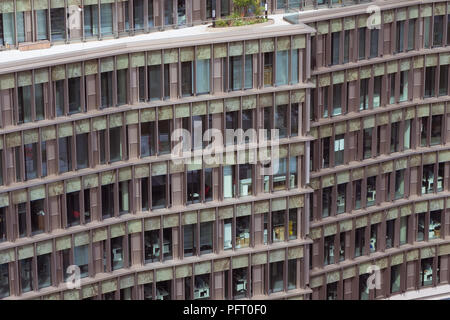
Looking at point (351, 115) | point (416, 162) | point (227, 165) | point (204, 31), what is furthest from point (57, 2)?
point (416, 162)

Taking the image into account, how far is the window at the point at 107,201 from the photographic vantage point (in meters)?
113

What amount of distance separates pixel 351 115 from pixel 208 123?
51.9 ft

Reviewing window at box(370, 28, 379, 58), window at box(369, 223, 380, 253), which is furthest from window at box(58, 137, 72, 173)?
window at box(369, 223, 380, 253)

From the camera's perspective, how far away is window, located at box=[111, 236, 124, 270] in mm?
114438

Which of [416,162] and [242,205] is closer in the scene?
[242,205]

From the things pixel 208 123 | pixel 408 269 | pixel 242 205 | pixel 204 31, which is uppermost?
pixel 204 31

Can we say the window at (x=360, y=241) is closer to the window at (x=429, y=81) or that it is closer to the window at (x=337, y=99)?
the window at (x=337, y=99)

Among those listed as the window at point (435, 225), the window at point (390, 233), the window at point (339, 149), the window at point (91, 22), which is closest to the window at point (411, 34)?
the window at point (339, 149)

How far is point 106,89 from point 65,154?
612cm

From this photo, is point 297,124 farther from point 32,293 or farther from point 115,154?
point 32,293

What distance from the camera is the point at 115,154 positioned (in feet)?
368

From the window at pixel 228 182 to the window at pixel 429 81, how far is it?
22.3 meters

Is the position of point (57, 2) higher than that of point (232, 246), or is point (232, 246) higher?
point (57, 2)

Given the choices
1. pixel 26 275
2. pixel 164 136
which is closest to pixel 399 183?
pixel 164 136
